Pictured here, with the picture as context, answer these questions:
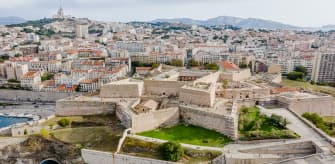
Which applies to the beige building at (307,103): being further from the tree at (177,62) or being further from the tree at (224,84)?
the tree at (177,62)

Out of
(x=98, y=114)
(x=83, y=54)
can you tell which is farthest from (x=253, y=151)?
(x=83, y=54)

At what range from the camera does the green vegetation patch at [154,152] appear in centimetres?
1744

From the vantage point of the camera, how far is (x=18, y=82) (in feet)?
152

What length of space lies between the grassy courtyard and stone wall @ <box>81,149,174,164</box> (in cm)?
559

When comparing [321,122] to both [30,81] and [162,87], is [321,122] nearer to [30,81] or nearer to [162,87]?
[162,87]

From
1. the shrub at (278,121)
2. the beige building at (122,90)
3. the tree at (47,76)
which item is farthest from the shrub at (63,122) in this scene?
the tree at (47,76)

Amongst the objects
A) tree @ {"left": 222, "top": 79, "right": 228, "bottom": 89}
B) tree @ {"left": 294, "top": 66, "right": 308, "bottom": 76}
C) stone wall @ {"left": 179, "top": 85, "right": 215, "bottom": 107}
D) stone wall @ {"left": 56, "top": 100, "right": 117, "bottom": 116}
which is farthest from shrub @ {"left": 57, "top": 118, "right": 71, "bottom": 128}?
tree @ {"left": 294, "top": 66, "right": 308, "bottom": 76}

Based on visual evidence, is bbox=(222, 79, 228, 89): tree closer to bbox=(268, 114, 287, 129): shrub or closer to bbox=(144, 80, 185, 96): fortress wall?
bbox=(144, 80, 185, 96): fortress wall

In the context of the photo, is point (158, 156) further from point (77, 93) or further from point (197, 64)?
point (197, 64)

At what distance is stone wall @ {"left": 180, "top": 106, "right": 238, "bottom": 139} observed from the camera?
19391 millimetres

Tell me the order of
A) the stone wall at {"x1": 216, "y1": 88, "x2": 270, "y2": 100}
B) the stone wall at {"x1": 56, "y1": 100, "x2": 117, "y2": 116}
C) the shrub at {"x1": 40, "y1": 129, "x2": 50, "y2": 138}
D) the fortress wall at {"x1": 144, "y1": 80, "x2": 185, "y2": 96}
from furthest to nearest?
the fortress wall at {"x1": 144, "y1": 80, "x2": 185, "y2": 96} < the stone wall at {"x1": 216, "y1": 88, "x2": 270, "y2": 100} < the stone wall at {"x1": 56, "y1": 100, "x2": 117, "y2": 116} < the shrub at {"x1": 40, "y1": 129, "x2": 50, "y2": 138}

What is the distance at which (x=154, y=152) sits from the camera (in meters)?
18.2

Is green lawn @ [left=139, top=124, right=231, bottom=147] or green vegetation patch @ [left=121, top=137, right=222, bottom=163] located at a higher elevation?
green lawn @ [left=139, top=124, right=231, bottom=147]

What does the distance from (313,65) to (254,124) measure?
100ft
